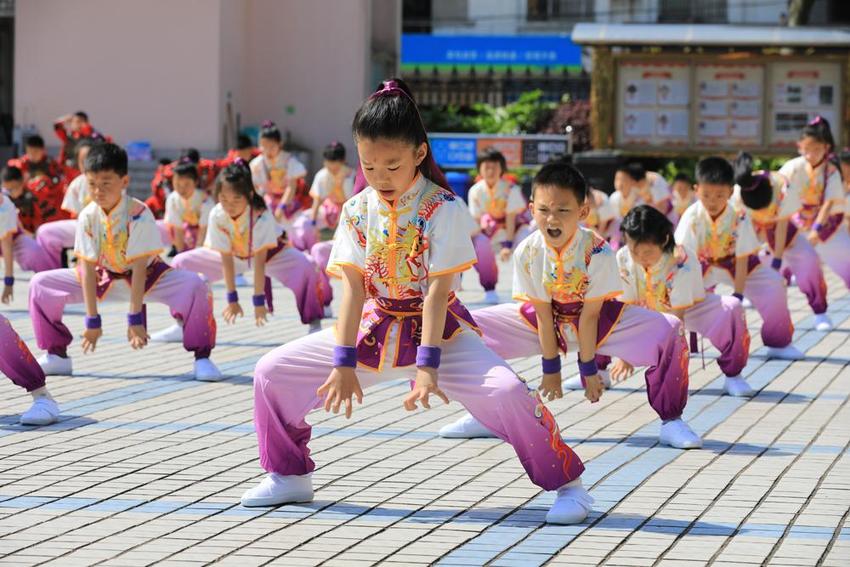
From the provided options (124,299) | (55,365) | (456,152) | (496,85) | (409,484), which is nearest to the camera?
(409,484)

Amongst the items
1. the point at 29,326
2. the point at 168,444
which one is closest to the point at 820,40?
the point at 29,326

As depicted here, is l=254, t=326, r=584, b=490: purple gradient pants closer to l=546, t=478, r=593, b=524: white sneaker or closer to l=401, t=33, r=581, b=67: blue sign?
l=546, t=478, r=593, b=524: white sneaker

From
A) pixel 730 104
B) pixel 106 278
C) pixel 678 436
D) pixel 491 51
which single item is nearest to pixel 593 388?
pixel 678 436

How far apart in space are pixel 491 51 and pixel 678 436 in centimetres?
2712

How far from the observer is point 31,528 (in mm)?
5324

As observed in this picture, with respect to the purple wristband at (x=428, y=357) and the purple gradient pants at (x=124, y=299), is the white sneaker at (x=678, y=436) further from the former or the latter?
the purple gradient pants at (x=124, y=299)

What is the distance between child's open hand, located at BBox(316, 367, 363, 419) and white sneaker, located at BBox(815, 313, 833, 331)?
6893 mm

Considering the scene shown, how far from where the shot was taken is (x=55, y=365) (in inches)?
358

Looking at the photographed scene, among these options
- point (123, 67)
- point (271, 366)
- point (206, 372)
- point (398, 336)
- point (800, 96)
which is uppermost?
point (123, 67)

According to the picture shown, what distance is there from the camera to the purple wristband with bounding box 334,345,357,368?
5305 mm

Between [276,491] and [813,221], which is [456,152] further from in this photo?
[276,491]

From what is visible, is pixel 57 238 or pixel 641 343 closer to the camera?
pixel 641 343

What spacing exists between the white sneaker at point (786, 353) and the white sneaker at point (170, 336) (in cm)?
416

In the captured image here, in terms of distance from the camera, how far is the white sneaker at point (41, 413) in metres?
7.35
